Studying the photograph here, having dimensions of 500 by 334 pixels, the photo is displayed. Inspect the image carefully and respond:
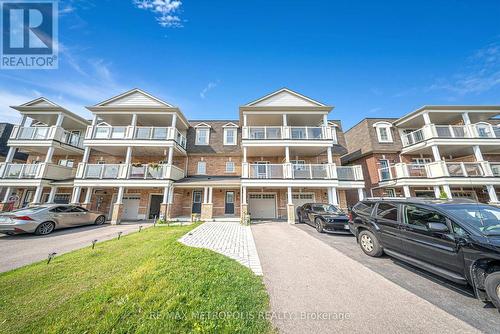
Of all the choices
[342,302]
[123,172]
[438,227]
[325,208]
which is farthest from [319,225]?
[123,172]

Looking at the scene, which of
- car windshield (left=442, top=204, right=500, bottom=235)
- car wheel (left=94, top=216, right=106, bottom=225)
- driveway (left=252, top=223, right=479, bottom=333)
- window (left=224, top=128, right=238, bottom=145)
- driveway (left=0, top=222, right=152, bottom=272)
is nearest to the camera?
driveway (left=252, top=223, right=479, bottom=333)

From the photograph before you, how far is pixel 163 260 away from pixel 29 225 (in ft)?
30.0

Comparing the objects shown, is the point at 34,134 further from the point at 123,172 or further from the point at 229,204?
the point at 229,204

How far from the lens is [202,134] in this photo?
17781 millimetres

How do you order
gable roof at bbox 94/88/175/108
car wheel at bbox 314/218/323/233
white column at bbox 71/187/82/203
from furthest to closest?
gable roof at bbox 94/88/175/108
white column at bbox 71/187/82/203
car wheel at bbox 314/218/323/233

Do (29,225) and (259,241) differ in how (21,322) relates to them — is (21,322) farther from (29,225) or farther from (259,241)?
(29,225)

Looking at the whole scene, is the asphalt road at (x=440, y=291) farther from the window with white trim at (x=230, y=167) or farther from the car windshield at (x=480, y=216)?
the window with white trim at (x=230, y=167)

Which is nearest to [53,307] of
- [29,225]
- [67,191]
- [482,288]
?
[482,288]

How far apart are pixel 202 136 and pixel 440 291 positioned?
17700mm

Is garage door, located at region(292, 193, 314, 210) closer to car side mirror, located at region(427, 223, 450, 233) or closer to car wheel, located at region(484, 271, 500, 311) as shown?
car side mirror, located at region(427, 223, 450, 233)

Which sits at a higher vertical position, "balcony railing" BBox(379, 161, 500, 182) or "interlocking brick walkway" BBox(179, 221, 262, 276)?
"balcony railing" BBox(379, 161, 500, 182)

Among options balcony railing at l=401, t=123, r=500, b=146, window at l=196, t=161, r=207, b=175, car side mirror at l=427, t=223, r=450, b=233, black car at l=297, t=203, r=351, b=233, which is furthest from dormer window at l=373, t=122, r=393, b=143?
window at l=196, t=161, r=207, b=175

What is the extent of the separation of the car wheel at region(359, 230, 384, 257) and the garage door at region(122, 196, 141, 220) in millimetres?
16419

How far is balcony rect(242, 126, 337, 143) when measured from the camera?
543 inches
